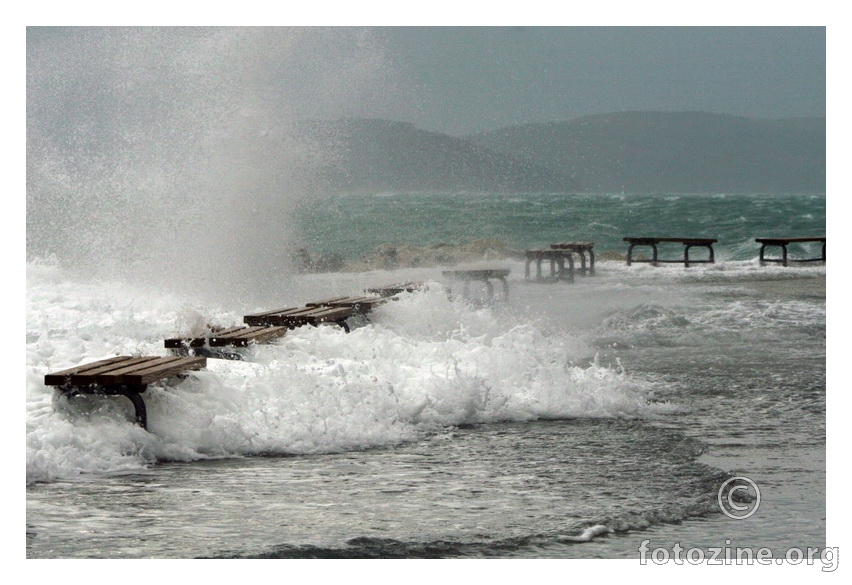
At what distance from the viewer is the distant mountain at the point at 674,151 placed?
6097 centimetres

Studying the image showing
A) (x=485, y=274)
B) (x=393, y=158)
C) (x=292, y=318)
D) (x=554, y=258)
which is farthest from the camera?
(x=393, y=158)

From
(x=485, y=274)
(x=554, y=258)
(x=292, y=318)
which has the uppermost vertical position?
(x=554, y=258)

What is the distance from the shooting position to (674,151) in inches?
2611

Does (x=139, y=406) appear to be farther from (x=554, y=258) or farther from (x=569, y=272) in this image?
(x=569, y=272)

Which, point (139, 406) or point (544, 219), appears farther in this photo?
point (544, 219)

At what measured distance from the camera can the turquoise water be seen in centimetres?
4916

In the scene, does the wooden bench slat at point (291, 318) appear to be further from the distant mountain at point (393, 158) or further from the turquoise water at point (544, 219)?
the distant mountain at point (393, 158)

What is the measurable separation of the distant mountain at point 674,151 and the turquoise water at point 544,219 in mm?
1113

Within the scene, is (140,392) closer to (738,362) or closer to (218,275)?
(738,362)

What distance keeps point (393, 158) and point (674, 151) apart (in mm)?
20835

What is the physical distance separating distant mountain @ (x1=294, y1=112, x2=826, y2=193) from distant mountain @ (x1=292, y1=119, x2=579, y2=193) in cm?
6

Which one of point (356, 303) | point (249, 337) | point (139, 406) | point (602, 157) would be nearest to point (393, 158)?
point (602, 157)
